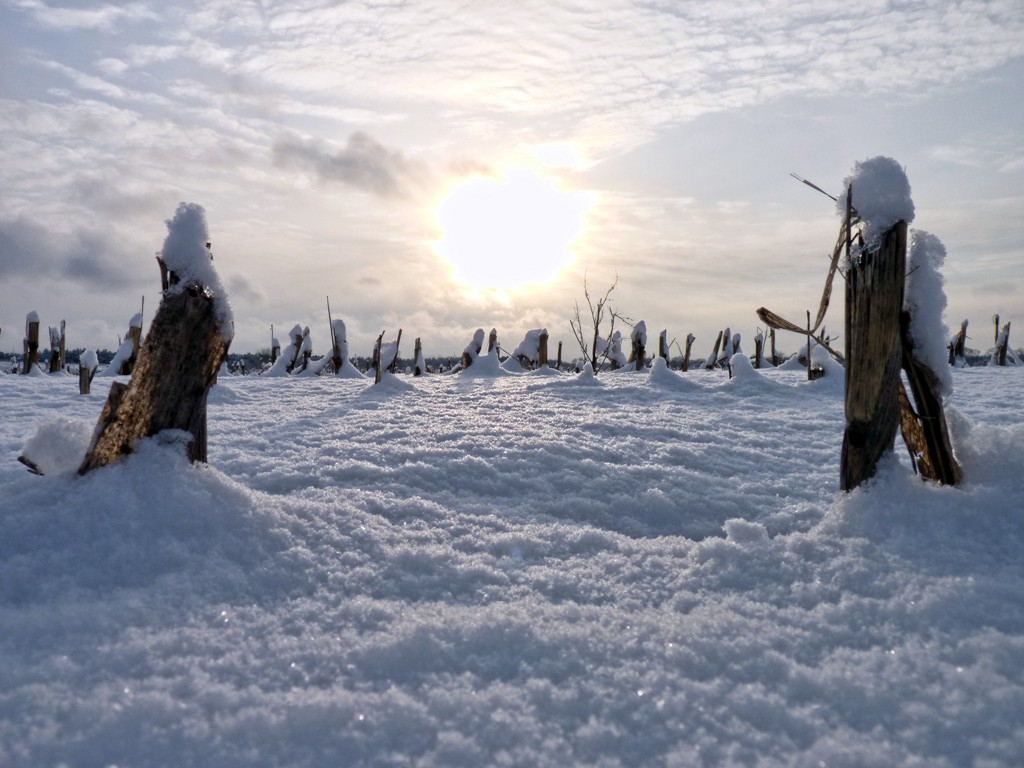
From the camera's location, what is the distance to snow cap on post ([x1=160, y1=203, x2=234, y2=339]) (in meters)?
3.18

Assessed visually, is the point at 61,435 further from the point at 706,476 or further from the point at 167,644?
the point at 706,476

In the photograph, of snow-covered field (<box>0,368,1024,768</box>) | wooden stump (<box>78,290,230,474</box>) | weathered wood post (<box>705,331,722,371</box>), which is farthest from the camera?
weathered wood post (<box>705,331,722,371</box>)

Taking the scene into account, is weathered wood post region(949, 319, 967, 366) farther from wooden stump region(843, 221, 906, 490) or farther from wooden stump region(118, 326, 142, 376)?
wooden stump region(118, 326, 142, 376)

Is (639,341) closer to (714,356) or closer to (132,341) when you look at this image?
(714,356)

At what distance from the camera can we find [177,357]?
10.2ft

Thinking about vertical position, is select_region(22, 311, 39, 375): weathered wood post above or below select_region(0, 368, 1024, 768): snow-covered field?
above

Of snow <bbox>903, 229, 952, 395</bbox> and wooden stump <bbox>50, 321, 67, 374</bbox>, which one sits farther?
wooden stump <bbox>50, 321, 67, 374</bbox>

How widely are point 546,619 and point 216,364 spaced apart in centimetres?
200

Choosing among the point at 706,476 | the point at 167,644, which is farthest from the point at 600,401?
the point at 167,644

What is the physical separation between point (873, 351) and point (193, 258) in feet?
10.2

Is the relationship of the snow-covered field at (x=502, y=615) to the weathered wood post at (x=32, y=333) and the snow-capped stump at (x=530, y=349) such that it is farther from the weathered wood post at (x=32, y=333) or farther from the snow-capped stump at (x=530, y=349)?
the weathered wood post at (x=32, y=333)

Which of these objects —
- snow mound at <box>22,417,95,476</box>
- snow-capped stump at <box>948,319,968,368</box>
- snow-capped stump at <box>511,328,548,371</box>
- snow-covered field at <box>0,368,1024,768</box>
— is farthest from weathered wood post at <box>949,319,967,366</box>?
snow mound at <box>22,417,95,476</box>

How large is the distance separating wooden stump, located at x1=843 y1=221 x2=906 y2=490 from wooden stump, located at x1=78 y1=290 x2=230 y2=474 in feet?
9.70

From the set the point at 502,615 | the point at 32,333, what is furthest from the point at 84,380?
the point at 32,333
